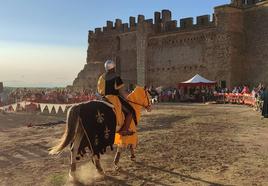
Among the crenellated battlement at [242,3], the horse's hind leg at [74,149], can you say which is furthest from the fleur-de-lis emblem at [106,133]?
the crenellated battlement at [242,3]

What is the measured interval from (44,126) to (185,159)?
33.3ft

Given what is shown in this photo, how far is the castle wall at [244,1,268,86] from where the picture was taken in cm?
3259

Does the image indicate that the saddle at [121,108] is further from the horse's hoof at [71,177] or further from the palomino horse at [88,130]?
the horse's hoof at [71,177]

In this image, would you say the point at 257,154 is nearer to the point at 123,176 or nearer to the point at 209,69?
the point at 123,176

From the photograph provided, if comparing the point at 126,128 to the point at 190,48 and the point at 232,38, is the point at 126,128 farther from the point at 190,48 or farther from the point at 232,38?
the point at 190,48

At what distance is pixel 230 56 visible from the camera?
33594mm

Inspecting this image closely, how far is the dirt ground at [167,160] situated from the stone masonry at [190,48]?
64.1 ft

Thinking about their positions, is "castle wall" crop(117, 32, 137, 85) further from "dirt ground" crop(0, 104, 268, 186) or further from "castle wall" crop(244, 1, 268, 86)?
"dirt ground" crop(0, 104, 268, 186)

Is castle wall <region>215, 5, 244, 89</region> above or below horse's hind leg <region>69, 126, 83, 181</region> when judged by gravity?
above

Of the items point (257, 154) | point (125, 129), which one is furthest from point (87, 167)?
point (257, 154)

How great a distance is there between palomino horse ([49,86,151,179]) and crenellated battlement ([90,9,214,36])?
94.7ft

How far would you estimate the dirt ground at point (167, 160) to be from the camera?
7655 millimetres

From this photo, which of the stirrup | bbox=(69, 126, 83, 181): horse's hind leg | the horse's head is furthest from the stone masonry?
bbox=(69, 126, 83, 181): horse's hind leg

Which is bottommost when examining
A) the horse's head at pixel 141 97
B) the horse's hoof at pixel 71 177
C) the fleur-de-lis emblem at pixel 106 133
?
the horse's hoof at pixel 71 177
